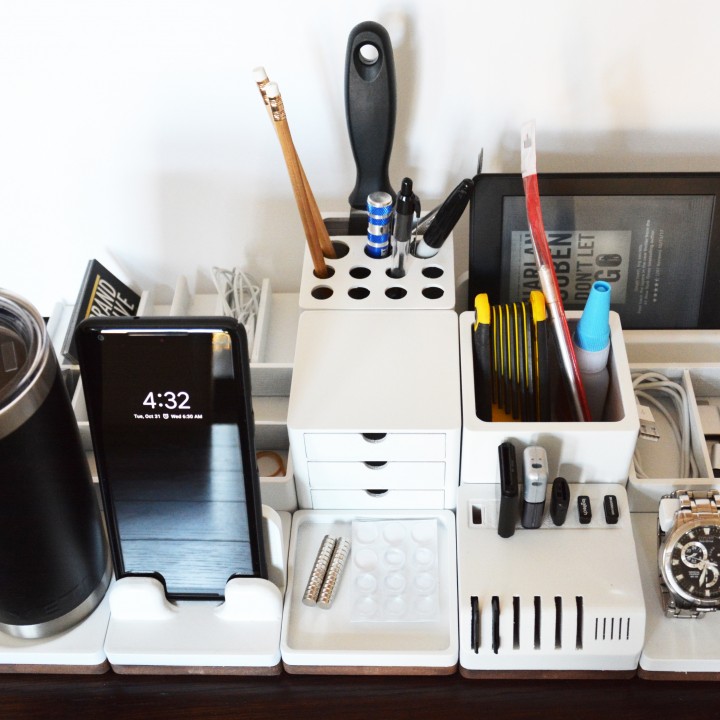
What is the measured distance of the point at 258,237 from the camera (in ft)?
3.42

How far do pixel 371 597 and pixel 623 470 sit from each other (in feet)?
0.80

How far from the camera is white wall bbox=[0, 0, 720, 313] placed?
863 mm

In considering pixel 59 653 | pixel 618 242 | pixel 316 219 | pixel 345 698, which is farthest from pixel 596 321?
pixel 59 653

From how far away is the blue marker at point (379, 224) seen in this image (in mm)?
868

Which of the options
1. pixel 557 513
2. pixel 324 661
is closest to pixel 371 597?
pixel 324 661

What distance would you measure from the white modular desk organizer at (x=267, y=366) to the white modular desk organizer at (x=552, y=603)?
0.59ft

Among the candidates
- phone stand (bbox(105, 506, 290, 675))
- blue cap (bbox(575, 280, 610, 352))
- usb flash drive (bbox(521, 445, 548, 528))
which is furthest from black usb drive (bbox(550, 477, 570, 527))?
phone stand (bbox(105, 506, 290, 675))

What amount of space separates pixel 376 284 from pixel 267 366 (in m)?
0.13

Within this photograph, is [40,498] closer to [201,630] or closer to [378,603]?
[201,630]

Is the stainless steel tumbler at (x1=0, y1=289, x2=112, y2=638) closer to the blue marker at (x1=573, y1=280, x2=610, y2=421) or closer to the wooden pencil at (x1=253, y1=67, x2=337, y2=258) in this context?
the wooden pencil at (x1=253, y1=67, x2=337, y2=258)

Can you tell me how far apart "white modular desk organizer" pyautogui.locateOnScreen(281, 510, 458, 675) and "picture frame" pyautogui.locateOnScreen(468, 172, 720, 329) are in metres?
0.25

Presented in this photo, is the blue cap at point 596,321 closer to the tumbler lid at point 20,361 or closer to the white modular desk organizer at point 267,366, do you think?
the white modular desk organizer at point 267,366

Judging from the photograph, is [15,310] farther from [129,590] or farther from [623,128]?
[623,128]

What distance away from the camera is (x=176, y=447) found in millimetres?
752
